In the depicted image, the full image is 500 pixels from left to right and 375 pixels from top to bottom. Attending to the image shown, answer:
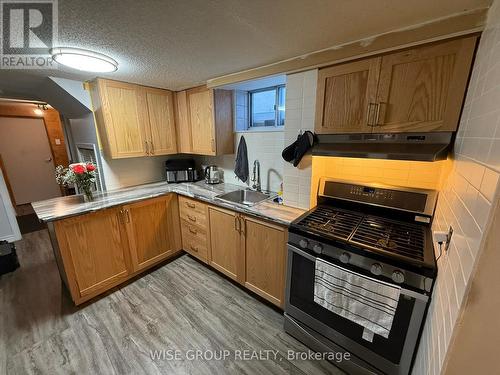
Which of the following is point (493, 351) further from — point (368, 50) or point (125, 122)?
point (125, 122)

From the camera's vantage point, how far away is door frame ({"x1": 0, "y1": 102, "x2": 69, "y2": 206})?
3938mm

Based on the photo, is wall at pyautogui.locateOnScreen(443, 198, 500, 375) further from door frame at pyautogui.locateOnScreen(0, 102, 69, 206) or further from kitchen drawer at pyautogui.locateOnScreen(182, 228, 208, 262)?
door frame at pyautogui.locateOnScreen(0, 102, 69, 206)

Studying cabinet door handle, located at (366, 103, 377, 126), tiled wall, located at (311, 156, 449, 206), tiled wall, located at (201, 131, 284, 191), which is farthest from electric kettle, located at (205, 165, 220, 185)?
cabinet door handle, located at (366, 103, 377, 126)

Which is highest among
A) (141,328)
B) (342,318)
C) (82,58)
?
(82,58)

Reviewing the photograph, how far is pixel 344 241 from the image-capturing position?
123 cm

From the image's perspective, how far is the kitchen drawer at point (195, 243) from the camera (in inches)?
93.3

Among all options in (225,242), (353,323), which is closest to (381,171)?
(353,323)

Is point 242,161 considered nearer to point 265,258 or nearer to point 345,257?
point 265,258

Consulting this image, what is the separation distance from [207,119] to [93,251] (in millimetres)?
A: 1782

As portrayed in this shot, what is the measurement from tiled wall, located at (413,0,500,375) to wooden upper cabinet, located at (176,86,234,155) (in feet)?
6.69

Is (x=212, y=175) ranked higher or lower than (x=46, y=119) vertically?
lower

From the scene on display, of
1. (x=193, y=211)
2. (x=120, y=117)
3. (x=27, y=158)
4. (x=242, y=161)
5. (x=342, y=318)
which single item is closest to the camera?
(x=342, y=318)

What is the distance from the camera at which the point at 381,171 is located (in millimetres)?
1592

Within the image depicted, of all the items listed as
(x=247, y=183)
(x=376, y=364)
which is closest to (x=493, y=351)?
(x=376, y=364)
